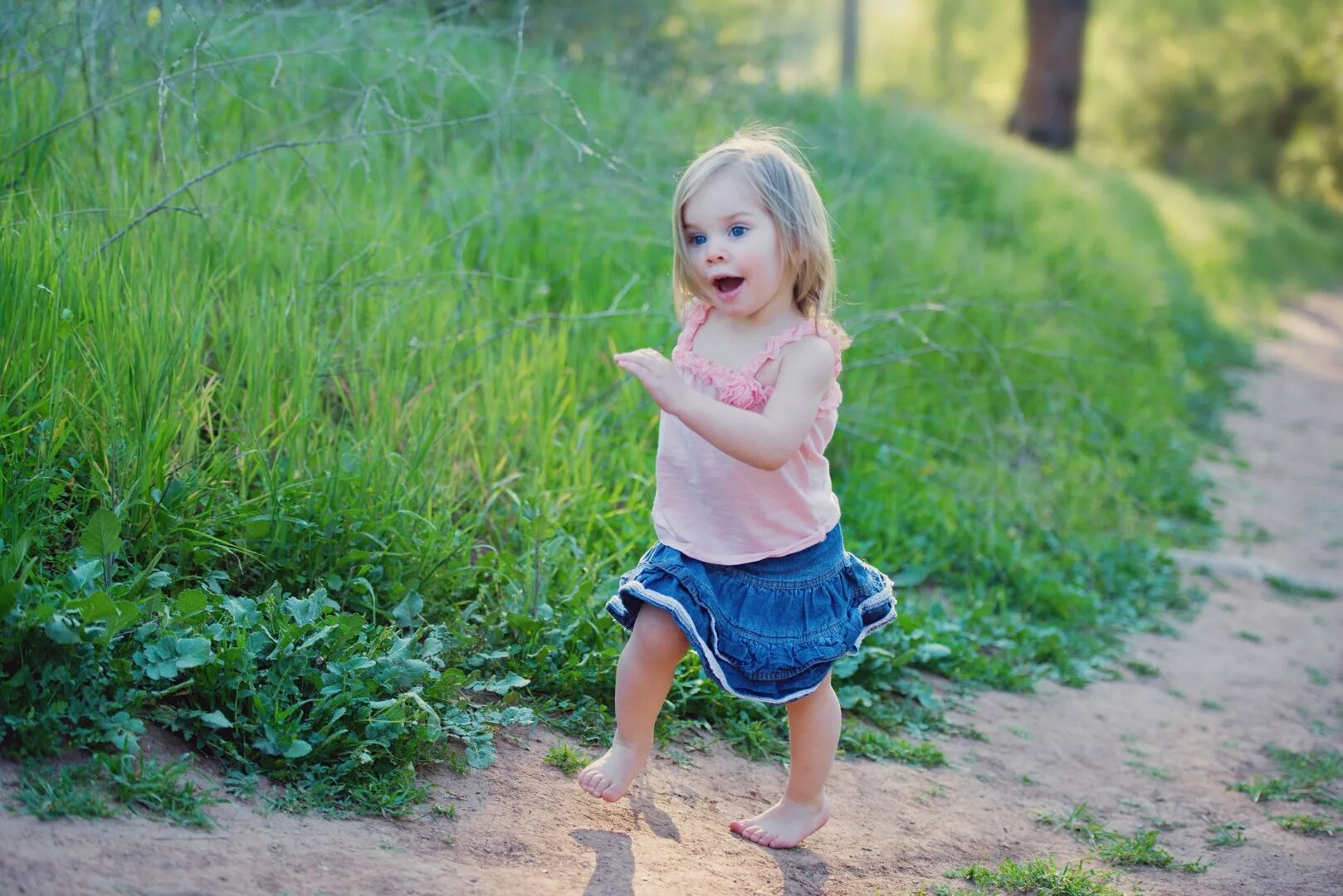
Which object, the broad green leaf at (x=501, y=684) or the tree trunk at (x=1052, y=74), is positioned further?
the tree trunk at (x=1052, y=74)

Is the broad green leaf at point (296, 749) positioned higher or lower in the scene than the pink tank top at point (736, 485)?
lower

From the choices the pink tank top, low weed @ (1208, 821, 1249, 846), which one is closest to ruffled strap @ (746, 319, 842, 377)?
the pink tank top

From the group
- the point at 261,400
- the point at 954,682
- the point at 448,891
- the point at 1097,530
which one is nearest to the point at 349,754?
the point at 448,891

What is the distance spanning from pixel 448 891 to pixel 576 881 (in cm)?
28

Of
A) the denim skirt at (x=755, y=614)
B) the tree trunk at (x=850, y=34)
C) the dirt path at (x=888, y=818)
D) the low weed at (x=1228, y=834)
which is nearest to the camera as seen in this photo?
the dirt path at (x=888, y=818)

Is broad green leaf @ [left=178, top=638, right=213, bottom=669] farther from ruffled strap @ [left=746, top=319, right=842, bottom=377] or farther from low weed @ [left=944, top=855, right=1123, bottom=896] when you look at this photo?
low weed @ [left=944, top=855, right=1123, bottom=896]

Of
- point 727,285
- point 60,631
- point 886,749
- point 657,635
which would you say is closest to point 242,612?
point 60,631

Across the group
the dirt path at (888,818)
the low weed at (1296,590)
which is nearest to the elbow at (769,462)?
the dirt path at (888,818)

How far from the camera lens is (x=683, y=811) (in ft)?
9.46

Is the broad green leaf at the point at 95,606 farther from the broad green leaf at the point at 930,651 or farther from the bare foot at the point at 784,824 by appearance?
the broad green leaf at the point at 930,651

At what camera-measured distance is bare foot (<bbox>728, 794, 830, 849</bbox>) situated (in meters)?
2.80

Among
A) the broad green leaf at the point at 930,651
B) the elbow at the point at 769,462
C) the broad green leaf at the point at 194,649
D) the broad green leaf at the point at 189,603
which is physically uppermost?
the elbow at the point at 769,462

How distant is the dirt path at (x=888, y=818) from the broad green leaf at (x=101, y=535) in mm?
443

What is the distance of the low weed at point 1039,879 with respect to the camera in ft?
9.18
